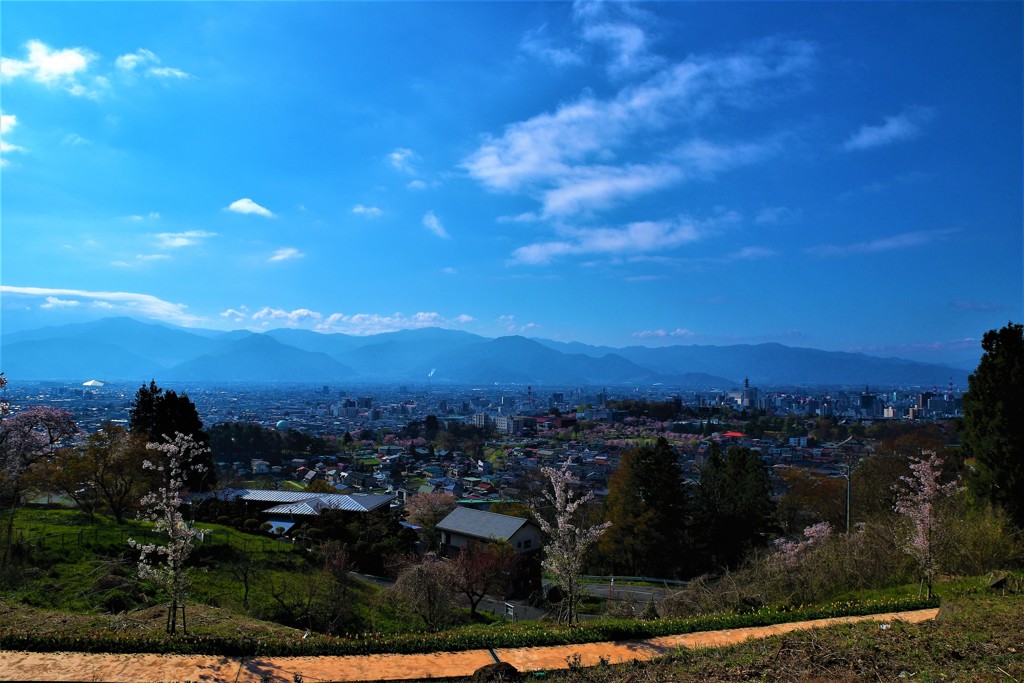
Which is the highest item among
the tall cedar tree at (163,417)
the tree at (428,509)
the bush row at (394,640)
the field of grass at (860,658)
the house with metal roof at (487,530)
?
the tall cedar tree at (163,417)

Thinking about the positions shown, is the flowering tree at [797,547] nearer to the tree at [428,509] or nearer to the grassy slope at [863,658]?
the grassy slope at [863,658]

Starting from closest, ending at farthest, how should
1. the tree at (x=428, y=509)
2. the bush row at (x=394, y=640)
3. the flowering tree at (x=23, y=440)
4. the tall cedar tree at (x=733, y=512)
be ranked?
the bush row at (x=394, y=640), the flowering tree at (x=23, y=440), the tall cedar tree at (x=733, y=512), the tree at (x=428, y=509)

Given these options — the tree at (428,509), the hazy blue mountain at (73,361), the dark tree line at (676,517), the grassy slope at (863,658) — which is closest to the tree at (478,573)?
the dark tree line at (676,517)

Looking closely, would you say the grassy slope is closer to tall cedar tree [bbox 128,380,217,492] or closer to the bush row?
the bush row

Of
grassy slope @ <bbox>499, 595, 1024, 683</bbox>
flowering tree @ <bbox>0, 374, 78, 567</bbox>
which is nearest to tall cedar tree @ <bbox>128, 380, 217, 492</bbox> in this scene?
flowering tree @ <bbox>0, 374, 78, 567</bbox>

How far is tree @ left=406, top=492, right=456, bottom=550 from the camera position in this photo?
25.8 metres

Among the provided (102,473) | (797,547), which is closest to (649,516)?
(797,547)

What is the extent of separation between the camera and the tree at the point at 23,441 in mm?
12149

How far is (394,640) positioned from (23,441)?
11.2 metres

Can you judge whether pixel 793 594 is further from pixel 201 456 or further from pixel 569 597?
pixel 201 456

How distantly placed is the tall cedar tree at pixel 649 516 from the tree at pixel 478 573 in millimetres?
7290

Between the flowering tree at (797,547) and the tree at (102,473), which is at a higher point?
the tree at (102,473)

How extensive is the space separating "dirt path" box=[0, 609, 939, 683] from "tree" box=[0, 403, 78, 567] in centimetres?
613

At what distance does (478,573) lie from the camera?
14875 mm
